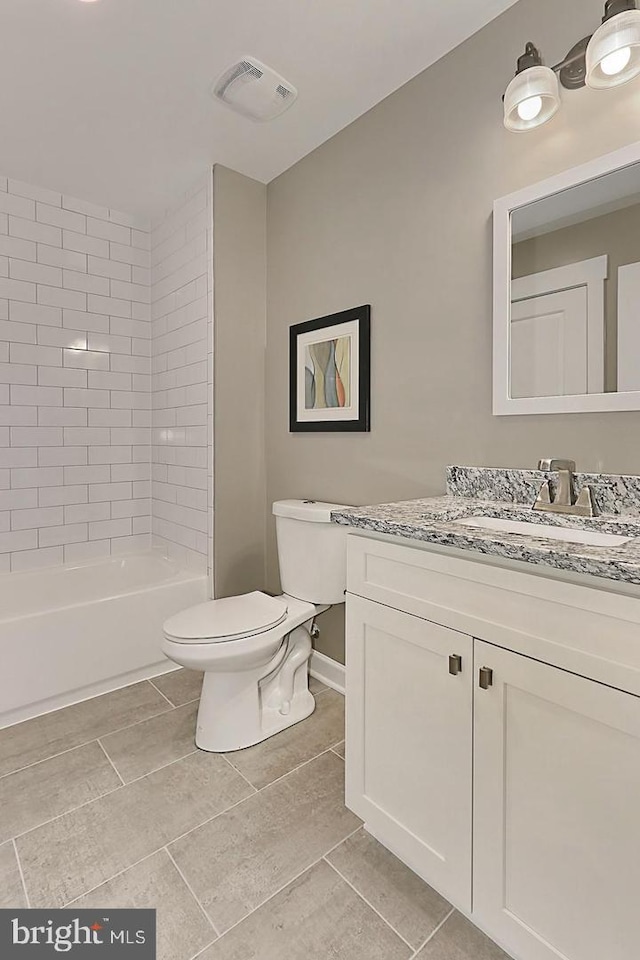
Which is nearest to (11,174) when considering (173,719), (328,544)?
(328,544)

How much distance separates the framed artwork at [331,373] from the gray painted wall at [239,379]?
26 centimetres

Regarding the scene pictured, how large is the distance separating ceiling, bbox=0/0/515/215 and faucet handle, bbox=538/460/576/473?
1381 millimetres

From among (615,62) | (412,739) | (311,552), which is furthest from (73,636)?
(615,62)

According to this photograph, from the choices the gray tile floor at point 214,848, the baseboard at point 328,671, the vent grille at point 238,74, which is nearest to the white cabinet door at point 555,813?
the gray tile floor at point 214,848

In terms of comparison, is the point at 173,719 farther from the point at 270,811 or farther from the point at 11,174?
the point at 11,174

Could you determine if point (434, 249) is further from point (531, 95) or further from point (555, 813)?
point (555, 813)

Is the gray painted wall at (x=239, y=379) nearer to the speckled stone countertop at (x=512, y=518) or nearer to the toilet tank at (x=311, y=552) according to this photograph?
the toilet tank at (x=311, y=552)

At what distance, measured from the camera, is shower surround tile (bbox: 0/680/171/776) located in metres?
1.81

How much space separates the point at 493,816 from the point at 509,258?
57.2 inches

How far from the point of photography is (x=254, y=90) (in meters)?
1.85

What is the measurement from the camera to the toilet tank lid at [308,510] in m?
1.93

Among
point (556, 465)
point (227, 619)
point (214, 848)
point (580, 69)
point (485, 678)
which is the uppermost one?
point (580, 69)

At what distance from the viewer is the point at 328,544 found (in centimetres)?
196

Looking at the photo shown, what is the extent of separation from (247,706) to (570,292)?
67.9 inches
